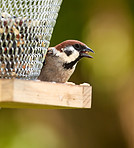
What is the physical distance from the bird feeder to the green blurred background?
8.79ft

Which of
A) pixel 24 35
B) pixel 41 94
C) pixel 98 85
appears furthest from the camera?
pixel 98 85

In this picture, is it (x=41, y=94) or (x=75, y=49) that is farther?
(x=75, y=49)

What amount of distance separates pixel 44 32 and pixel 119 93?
3.19 m

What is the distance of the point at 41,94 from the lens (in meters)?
2.45

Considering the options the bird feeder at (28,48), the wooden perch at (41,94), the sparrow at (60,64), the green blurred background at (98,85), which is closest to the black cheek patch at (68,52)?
the sparrow at (60,64)

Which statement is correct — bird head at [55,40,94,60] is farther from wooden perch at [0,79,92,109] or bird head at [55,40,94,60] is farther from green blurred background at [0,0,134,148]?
green blurred background at [0,0,134,148]

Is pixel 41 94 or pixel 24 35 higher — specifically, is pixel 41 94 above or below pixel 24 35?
below

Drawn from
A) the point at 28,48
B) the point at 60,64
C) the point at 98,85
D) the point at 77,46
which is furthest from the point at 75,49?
the point at 98,85

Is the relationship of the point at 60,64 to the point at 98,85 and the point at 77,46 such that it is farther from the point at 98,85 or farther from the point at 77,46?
the point at 98,85

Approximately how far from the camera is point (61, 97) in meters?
2.56

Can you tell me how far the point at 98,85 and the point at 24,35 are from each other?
3.16 metres

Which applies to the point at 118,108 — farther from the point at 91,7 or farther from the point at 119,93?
the point at 91,7

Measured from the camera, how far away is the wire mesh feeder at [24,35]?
263 cm

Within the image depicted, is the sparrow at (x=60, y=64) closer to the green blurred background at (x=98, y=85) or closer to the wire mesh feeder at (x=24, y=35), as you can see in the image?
the wire mesh feeder at (x=24, y=35)
